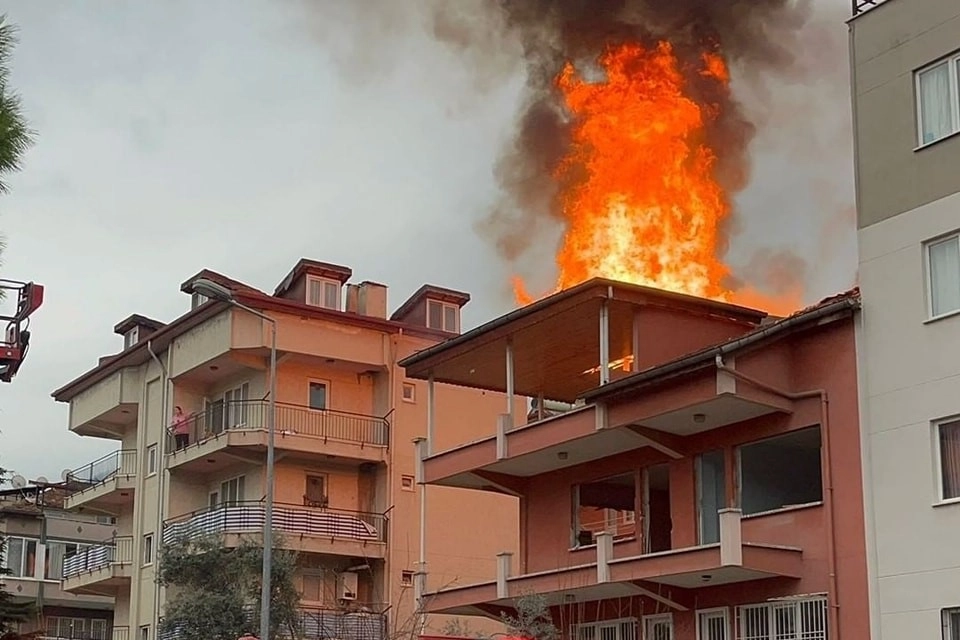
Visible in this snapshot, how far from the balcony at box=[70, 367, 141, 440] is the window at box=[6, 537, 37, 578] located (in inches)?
298

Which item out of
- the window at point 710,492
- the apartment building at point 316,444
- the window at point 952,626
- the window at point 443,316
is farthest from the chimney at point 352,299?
the window at point 952,626

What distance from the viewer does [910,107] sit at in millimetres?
26719

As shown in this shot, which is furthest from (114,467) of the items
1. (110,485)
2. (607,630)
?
(607,630)

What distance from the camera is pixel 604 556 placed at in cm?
3005

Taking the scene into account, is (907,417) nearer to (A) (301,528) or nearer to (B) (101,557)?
(A) (301,528)

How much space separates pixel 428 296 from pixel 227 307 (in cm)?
729

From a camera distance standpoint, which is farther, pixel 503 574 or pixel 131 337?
pixel 131 337

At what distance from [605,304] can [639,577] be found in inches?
220

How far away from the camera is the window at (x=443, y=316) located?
52.3m

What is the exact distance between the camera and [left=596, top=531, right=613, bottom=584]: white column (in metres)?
29.9

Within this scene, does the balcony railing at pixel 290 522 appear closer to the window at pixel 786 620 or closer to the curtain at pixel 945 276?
the window at pixel 786 620

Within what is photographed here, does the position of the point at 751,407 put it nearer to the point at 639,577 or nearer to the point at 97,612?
the point at 639,577

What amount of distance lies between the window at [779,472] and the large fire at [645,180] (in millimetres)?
7154

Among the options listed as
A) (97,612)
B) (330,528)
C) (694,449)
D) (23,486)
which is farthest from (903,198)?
(23,486)
